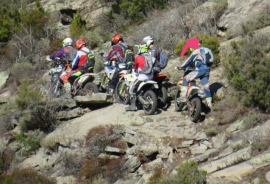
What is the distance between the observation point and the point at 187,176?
39.7 ft

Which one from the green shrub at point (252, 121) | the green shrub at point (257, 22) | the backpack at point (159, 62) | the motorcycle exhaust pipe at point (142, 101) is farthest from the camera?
the green shrub at point (257, 22)

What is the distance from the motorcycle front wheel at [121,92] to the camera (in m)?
17.9

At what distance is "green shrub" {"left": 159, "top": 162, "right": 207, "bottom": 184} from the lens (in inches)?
471

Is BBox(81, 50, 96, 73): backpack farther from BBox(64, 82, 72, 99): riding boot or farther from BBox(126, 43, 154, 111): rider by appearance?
BBox(126, 43, 154, 111): rider

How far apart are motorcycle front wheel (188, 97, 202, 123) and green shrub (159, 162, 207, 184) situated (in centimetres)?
309

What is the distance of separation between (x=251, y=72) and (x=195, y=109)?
5.40 feet

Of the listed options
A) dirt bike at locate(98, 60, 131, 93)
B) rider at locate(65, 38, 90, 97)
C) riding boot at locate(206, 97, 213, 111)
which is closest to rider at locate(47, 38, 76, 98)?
rider at locate(65, 38, 90, 97)

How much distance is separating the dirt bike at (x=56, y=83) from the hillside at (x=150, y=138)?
0.73 metres

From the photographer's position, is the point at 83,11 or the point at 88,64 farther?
the point at 83,11

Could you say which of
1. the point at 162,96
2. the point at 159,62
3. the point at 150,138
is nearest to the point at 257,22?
the point at 159,62

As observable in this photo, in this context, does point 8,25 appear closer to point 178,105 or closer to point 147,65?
point 147,65

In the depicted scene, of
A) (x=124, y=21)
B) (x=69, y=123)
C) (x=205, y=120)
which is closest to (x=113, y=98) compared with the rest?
(x=69, y=123)

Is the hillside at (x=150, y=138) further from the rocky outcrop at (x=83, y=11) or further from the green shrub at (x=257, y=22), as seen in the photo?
the rocky outcrop at (x=83, y=11)

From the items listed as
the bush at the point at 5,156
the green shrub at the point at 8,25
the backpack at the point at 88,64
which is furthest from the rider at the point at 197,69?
the green shrub at the point at 8,25
